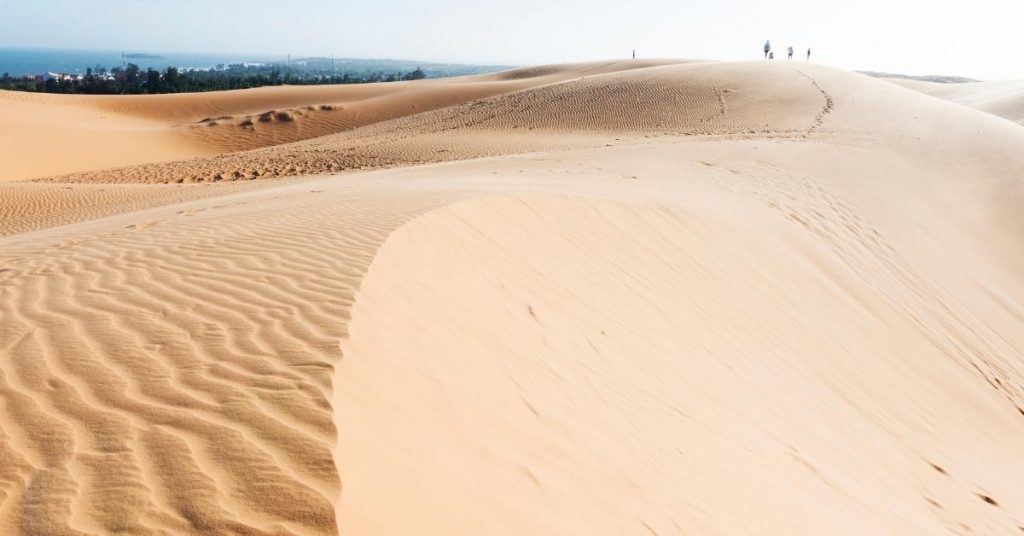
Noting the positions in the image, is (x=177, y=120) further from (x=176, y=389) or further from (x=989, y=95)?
(x=989, y=95)

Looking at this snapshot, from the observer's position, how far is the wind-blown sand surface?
2.53 metres

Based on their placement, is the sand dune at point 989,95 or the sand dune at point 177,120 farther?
the sand dune at point 989,95

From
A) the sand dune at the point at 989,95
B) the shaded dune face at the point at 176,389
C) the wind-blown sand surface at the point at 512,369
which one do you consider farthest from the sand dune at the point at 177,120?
the shaded dune face at the point at 176,389

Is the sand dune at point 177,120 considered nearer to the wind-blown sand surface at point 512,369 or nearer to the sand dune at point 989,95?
the sand dune at point 989,95

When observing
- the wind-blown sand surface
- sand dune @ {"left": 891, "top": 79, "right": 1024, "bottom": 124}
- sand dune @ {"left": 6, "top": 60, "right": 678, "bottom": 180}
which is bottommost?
the wind-blown sand surface

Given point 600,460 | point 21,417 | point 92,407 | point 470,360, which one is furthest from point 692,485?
point 21,417

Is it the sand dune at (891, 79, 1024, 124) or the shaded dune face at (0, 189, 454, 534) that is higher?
the sand dune at (891, 79, 1024, 124)

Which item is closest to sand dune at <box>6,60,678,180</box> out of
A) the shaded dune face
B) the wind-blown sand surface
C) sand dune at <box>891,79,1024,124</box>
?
sand dune at <box>891,79,1024,124</box>

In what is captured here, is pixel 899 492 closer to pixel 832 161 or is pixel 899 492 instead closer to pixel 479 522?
pixel 479 522

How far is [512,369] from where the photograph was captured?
12.5 ft

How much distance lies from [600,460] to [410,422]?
0.90 metres

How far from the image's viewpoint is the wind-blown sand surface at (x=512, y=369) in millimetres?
2525

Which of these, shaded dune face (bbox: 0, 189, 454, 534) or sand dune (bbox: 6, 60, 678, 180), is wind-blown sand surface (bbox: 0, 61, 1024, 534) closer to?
shaded dune face (bbox: 0, 189, 454, 534)

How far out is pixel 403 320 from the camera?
3854 millimetres
